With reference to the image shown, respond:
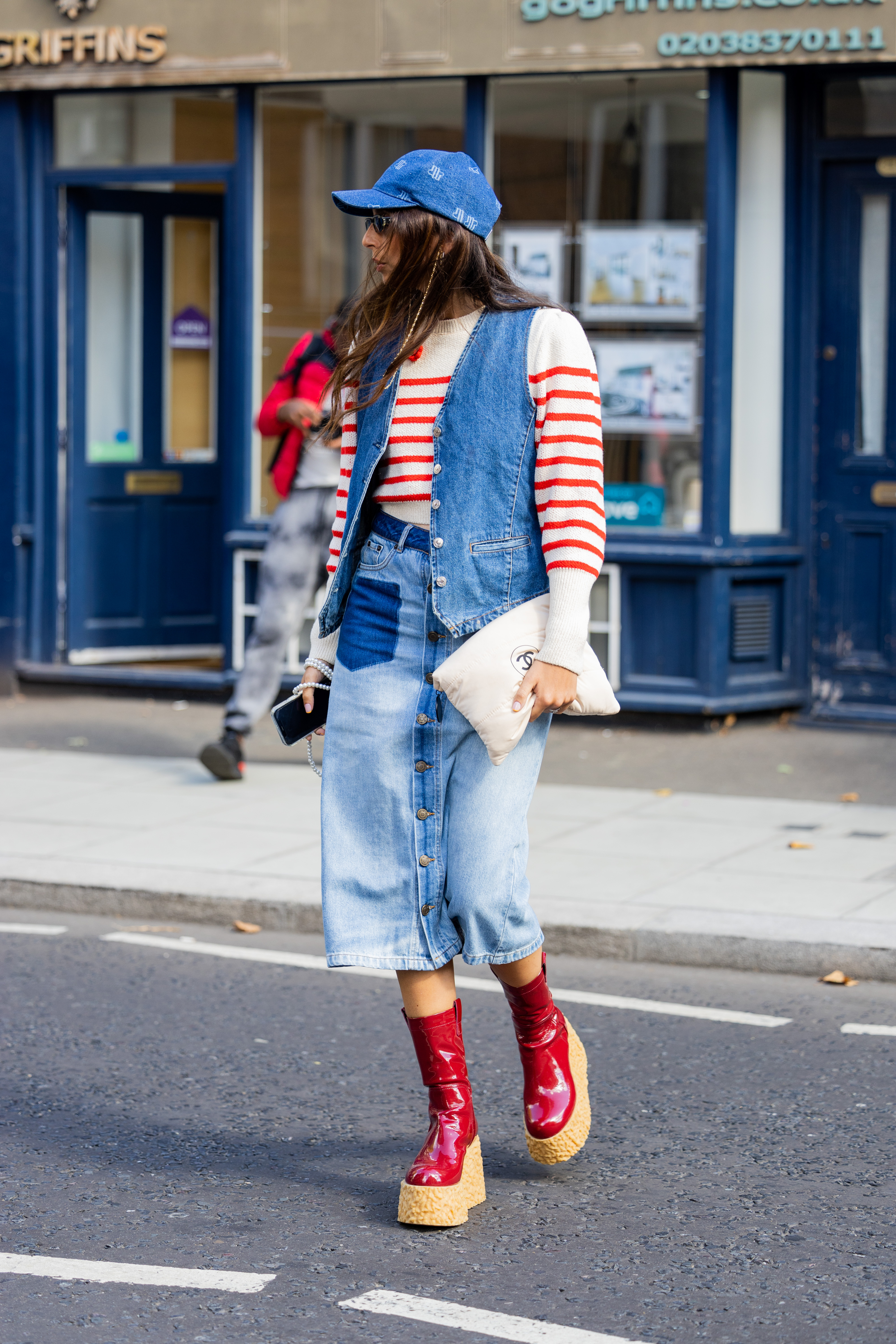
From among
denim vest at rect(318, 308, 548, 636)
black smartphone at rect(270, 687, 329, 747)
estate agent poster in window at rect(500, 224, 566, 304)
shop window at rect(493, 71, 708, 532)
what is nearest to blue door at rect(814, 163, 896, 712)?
shop window at rect(493, 71, 708, 532)

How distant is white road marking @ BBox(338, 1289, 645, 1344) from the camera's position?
3.27 meters

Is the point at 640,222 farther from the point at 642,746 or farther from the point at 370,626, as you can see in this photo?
the point at 370,626

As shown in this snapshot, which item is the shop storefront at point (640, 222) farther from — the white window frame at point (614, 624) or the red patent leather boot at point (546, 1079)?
the red patent leather boot at point (546, 1079)

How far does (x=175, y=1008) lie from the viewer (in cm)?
545

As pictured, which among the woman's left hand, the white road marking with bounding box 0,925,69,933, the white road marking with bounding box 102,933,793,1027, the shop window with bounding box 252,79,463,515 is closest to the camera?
the woman's left hand

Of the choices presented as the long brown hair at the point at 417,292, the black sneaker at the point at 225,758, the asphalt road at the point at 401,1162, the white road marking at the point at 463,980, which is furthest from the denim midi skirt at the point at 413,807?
the black sneaker at the point at 225,758

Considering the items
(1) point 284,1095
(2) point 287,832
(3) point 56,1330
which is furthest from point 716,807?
(3) point 56,1330

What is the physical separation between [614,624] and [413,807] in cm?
614

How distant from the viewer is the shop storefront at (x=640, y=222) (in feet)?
31.4

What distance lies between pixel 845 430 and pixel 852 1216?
6.55 m

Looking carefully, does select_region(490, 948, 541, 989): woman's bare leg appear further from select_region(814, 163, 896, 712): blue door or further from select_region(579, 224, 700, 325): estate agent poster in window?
select_region(579, 224, 700, 325): estate agent poster in window

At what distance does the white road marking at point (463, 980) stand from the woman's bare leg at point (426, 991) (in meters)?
1.14

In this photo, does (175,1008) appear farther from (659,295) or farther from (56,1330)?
(659,295)

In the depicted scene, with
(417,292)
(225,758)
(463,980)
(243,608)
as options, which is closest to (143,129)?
(243,608)
